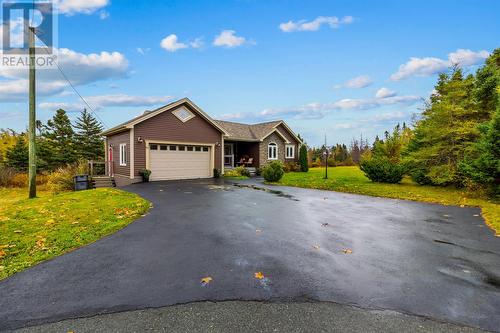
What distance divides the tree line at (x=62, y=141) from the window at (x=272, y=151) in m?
17.7

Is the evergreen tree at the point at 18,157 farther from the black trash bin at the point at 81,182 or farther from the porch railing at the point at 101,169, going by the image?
the black trash bin at the point at 81,182

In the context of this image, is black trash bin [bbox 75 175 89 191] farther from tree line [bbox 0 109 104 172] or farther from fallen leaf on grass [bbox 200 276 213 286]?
fallen leaf on grass [bbox 200 276 213 286]

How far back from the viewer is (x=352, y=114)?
2662 centimetres

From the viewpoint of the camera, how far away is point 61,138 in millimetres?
28844

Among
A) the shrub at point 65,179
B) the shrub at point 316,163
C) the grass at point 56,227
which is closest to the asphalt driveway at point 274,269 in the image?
the grass at point 56,227

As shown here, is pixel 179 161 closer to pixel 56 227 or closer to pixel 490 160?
pixel 56 227

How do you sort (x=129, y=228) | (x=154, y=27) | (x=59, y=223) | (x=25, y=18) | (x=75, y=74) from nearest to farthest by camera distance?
1. (x=129, y=228)
2. (x=59, y=223)
3. (x=25, y=18)
4. (x=154, y=27)
5. (x=75, y=74)

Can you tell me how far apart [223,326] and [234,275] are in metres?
1.08

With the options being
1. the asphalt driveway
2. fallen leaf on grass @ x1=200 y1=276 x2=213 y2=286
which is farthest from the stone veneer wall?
fallen leaf on grass @ x1=200 y1=276 x2=213 y2=286

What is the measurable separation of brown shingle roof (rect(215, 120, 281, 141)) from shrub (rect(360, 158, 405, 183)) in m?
11.1

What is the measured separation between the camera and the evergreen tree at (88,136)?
29.7m

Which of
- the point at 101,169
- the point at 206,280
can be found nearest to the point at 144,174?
the point at 101,169

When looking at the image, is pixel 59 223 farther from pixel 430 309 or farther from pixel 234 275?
pixel 430 309

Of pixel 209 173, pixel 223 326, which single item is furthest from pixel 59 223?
pixel 209 173
